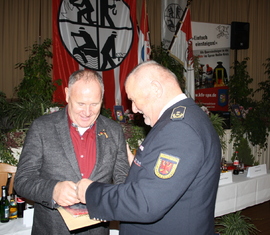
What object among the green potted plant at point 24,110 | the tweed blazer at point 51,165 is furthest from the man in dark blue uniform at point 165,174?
the green potted plant at point 24,110

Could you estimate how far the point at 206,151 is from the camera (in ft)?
3.91

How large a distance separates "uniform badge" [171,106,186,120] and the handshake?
47cm

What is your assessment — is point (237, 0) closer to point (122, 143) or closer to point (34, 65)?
point (34, 65)

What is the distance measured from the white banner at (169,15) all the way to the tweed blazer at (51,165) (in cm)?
606

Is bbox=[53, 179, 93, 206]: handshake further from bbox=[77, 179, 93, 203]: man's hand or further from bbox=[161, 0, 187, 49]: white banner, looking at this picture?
bbox=[161, 0, 187, 49]: white banner

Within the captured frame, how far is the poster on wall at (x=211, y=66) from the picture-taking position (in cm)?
799

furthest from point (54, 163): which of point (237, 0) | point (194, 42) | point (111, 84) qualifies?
point (237, 0)

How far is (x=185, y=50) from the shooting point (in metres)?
6.30

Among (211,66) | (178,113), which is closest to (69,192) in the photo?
(178,113)

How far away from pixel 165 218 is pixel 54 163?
667mm

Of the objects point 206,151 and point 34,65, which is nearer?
point 206,151

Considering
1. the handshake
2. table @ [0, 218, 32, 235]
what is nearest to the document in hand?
the handshake

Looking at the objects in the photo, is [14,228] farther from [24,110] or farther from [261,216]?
[261,216]

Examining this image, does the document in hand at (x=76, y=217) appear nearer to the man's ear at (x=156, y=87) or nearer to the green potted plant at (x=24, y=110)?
the man's ear at (x=156, y=87)
